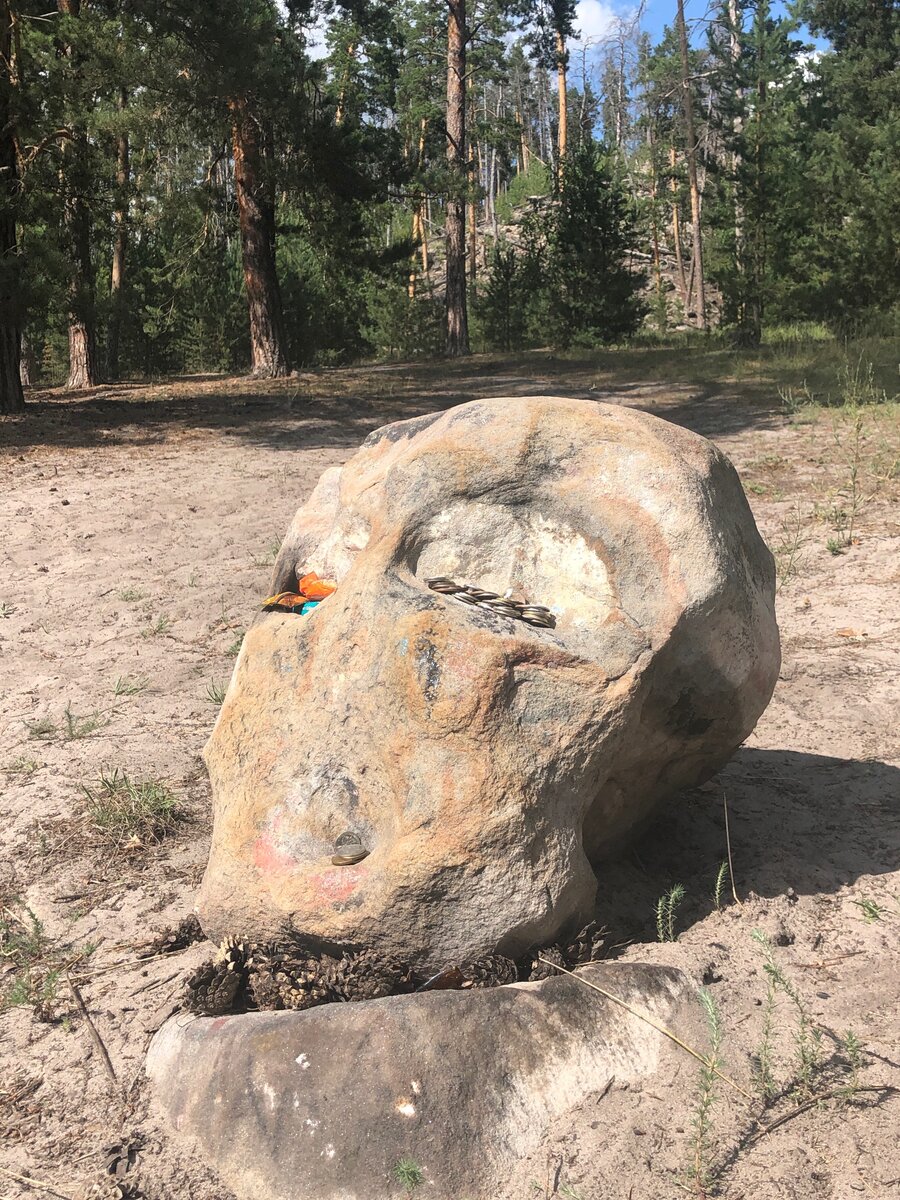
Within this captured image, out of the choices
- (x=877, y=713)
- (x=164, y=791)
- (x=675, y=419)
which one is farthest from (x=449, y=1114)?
(x=675, y=419)

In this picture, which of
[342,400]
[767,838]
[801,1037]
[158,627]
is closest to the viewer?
[801,1037]

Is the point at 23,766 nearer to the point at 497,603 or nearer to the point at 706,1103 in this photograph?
the point at 497,603

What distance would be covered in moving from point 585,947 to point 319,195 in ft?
43.3

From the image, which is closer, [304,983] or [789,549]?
[304,983]

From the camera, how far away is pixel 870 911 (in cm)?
277

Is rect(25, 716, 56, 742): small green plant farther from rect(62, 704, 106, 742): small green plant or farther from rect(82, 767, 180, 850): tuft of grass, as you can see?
rect(82, 767, 180, 850): tuft of grass

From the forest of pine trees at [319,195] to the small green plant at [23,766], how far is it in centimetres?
709

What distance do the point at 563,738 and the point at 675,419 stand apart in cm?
871

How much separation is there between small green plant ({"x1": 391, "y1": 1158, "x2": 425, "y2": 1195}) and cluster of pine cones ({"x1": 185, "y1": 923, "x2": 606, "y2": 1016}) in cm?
42

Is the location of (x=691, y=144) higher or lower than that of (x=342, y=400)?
higher

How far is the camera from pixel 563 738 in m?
2.44

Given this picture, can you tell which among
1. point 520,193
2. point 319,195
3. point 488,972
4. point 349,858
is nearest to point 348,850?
point 349,858

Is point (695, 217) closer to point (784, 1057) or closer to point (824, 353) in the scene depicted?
point (824, 353)

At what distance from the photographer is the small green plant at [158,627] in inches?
213
